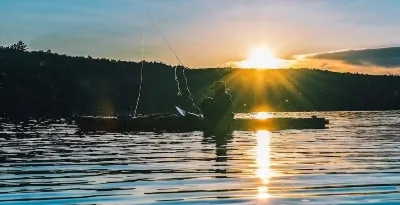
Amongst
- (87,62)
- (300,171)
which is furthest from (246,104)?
(300,171)

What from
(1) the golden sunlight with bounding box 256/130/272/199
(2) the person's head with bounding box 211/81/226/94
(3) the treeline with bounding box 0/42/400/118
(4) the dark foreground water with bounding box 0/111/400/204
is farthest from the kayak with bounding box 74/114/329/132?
(3) the treeline with bounding box 0/42/400/118

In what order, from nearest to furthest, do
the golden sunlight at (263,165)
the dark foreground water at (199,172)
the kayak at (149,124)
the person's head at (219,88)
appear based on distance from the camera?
the dark foreground water at (199,172)
the golden sunlight at (263,165)
the person's head at (219,88)
the kayak at (149,124)

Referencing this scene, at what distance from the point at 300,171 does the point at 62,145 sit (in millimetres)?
14431

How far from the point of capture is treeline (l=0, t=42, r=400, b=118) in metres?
134

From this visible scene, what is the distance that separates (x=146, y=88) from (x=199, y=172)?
477 ft

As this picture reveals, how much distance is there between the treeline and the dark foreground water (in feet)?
292

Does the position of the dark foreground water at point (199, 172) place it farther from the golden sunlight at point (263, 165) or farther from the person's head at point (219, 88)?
the person's head at point (219, 88)

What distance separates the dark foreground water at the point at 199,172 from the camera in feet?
47.9

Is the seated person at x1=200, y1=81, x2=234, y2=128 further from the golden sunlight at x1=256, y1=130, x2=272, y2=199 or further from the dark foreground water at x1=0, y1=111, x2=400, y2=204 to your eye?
the dark foreground water at x1=0, y1=111, x2=400, y2=204

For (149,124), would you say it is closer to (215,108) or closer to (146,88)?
(215,108)

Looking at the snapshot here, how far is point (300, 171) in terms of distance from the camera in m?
19.6

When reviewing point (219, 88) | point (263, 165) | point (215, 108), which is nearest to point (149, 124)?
point (215, 108)

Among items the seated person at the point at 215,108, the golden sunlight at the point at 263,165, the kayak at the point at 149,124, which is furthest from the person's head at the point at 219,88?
the golden sunlight at the point at 263,165

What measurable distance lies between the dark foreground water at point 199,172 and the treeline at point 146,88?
8892 centimetres
